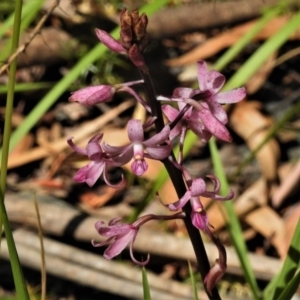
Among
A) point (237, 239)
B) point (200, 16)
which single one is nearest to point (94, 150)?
point (237, 239)

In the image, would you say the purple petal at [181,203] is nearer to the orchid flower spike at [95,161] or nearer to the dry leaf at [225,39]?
the orchid flower spike at [95,161]

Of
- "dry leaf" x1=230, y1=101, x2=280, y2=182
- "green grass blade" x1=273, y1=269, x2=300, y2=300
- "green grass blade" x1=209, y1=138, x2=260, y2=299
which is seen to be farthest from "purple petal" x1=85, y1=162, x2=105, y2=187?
"dry leaf" x1=230, y1=101, x2=280, y2=182

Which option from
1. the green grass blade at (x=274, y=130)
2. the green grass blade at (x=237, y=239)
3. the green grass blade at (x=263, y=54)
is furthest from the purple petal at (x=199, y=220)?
the green grass blade at (x=263, y=54)

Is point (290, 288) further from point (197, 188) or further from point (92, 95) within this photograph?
point (92, 95)

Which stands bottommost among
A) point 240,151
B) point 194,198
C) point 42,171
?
point 42,171

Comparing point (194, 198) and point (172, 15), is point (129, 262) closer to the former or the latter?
point (172, 15)

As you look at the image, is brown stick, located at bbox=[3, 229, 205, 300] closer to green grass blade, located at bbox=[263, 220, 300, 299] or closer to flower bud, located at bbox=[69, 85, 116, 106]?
green grass blade, located at bbox=[263, 220, 300, 299]

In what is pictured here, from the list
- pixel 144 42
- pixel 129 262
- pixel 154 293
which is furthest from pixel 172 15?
pixel 144 42
